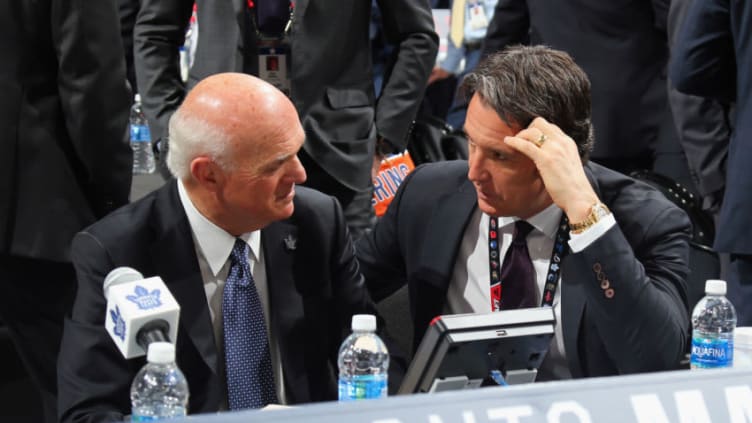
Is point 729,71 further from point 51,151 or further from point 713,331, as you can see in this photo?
point 51,151

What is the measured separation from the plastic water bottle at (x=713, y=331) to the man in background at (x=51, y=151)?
170 cm

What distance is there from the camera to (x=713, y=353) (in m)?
2.62

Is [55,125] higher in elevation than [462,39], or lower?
higher

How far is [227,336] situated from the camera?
108 inches

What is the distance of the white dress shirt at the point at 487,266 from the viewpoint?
9.81 feet

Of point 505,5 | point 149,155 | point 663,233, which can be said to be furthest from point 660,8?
point 149,155

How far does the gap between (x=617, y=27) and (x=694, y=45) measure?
4.26ft

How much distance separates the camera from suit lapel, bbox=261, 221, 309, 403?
111 inches

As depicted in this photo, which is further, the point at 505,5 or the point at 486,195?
the point at 505,5

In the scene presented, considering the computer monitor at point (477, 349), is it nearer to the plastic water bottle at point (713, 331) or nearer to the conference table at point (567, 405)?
the conference table at point (567, 405)

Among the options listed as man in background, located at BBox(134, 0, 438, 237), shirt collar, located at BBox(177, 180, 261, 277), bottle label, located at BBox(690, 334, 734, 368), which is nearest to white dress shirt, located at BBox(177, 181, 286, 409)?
shirt collar, located at BBox(177, 180, 261, 277)

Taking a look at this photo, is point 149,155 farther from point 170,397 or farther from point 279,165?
point 170,397

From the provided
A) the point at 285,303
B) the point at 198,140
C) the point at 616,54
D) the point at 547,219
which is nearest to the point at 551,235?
the point at 547,219

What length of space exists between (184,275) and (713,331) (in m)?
1.25
